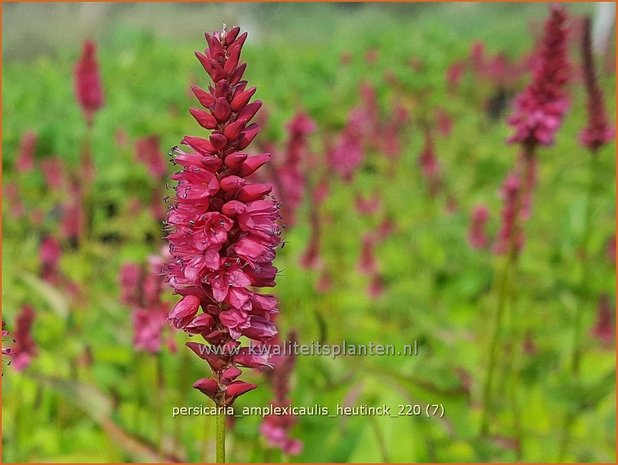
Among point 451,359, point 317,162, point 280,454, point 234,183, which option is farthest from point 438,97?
point 234,183

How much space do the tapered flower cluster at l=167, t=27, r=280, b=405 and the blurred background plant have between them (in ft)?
1.83

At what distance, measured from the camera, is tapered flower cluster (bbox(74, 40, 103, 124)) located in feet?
13.7

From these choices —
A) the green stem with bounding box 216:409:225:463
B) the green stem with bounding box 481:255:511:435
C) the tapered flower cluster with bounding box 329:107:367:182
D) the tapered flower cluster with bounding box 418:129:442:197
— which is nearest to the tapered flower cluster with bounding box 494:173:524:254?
the green stem with bounding box 481:255:511:435

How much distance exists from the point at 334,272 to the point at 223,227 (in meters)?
3.83

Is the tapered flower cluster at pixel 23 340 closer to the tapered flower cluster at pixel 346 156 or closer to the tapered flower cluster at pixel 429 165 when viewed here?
the tapered flower cluster at pixel 346 156

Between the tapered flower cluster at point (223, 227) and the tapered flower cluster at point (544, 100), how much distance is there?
5.38 feet

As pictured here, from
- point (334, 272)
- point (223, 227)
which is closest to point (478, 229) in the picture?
point (334, 272)

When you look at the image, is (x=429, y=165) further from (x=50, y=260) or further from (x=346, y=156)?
(x=50, y=260)

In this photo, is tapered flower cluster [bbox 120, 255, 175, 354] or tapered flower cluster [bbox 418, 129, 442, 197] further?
tapered flower cluster [bbox 418, 129, 442, 197]

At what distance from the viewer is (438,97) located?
9109mm

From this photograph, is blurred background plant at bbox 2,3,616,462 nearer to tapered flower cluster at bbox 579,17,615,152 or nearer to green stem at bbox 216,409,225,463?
tapered flower cluster at bbox 579,17,615,152

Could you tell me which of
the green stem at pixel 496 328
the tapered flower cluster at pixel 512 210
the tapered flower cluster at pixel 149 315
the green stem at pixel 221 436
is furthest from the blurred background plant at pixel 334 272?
the green stem at pixel 221 436

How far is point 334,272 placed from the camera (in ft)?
17.7

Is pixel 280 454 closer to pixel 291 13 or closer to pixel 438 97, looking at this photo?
pixel 438 97
